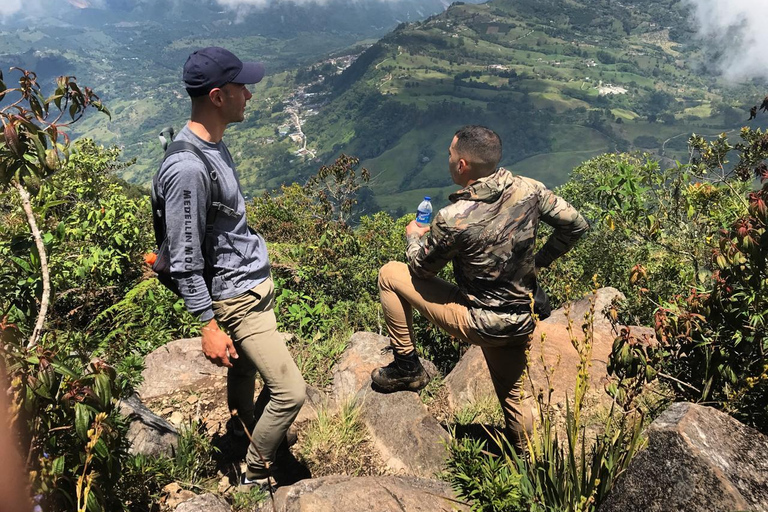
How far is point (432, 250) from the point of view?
338 cm

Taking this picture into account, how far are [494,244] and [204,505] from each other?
246 centimetres

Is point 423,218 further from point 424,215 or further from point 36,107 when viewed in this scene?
point 36,107

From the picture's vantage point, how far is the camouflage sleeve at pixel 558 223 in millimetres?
3518

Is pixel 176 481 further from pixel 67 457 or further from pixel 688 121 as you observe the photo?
pixel 688 121

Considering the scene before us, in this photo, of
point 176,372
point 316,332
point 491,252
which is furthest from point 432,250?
point 176,372

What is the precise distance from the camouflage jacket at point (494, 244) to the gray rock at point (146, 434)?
2393 millimetres

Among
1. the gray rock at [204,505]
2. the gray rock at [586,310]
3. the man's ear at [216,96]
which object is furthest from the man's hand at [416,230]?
the gray rock at [586,310]

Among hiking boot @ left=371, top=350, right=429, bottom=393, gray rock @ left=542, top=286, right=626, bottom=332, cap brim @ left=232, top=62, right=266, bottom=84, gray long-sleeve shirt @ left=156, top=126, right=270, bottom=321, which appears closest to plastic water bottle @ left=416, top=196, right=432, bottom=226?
hiking boot @ left=371, top=350, right=429, bottom=393

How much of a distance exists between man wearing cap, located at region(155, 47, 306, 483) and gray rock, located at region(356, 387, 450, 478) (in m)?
1.09

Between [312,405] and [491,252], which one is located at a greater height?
[491,252]

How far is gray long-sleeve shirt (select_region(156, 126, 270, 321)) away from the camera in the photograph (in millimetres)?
2666

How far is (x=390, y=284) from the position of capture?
404 centimetres

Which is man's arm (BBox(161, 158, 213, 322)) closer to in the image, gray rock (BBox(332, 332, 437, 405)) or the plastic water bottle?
the plastic water bottle

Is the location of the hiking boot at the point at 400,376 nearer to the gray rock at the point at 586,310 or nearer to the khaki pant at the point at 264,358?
the khaki pant at the point at 264,358
